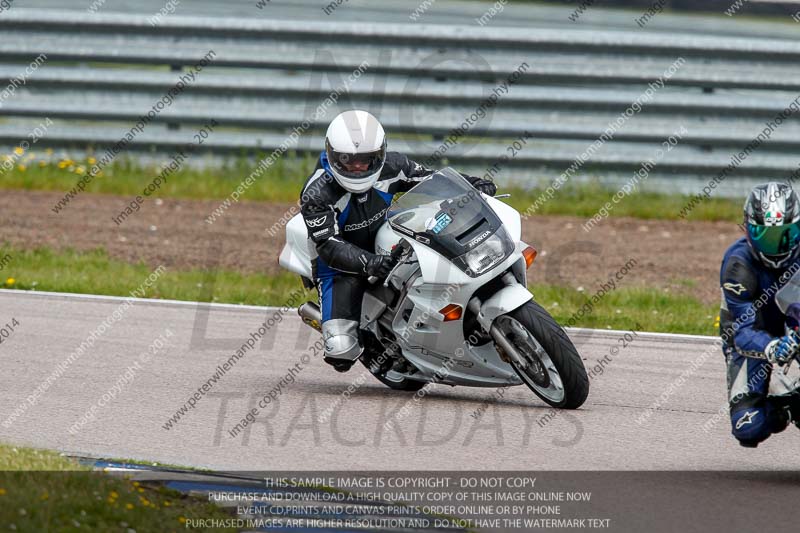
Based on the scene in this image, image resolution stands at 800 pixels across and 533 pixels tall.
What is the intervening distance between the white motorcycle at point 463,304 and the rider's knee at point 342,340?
110 millimetres

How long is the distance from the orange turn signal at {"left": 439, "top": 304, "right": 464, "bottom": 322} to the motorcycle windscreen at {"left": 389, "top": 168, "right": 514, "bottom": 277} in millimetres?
258

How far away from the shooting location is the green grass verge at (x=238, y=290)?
1115 centimetres

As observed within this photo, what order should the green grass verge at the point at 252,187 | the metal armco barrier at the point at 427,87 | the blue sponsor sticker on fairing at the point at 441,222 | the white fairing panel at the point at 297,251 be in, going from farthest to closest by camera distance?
the green grass verge at the point at 252,187 < the metal armco barrier at the point at 427,87 < the white fairing panel at the point at 297,251 < the blue sponsor sticker on fairing at the point at 441,222

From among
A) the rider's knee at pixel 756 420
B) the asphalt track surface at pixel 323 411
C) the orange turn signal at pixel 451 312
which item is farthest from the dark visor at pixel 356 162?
the rider's knee at pixel 756 420

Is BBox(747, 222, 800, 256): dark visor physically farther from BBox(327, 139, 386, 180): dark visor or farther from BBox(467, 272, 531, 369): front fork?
BBox(327, 139, 386, 180): dark visor

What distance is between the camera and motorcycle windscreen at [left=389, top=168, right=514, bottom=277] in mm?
7609

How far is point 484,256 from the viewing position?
7598 millimetres

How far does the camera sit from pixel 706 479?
6523mm

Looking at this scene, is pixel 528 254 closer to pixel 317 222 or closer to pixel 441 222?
pixel 441 222

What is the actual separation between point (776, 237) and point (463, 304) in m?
2.07

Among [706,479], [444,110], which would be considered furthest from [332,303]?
[444,110]

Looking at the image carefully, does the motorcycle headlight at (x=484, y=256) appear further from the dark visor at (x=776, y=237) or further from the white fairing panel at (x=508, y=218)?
the dark visor at (x=776, y=237)

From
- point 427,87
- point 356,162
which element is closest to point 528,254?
point 356,162

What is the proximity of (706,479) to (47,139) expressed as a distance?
36.4 feet
